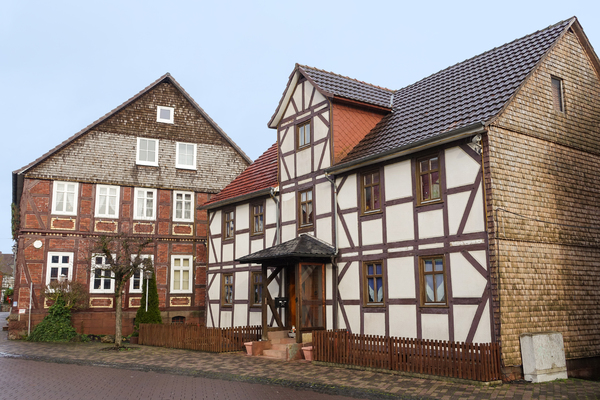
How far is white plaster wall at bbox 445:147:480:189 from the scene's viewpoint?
13492 mm

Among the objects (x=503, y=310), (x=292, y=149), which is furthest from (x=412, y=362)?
(x=292, y=149)

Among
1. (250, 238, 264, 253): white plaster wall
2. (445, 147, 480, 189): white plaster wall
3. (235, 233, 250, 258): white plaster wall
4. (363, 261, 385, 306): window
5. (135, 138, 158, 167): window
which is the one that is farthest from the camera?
(135, 138, 158, 167): window

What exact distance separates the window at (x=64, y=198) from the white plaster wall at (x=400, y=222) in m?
16.6

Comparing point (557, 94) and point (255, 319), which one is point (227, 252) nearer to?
point (255, 319)

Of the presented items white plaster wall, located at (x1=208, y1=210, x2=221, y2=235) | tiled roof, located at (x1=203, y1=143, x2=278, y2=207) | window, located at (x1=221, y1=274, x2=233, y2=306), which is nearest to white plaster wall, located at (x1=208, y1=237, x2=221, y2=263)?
white plaster wall, located at (x1=208, y1=210, x2=221, y2=235)

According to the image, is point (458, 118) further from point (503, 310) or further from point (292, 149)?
point (292, 149)

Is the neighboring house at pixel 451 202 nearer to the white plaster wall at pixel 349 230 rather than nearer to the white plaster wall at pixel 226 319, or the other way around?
the white plaster wall at pixel 349 230

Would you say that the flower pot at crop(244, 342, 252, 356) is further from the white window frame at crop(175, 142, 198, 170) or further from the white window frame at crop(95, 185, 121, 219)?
the white window frame at crop(175, 142, 198, 170)

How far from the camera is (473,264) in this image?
13.2 meters

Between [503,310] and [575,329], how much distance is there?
2.97 meters

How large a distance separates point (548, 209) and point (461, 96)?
406cm

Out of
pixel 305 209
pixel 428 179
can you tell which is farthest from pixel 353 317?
pixel 428 179

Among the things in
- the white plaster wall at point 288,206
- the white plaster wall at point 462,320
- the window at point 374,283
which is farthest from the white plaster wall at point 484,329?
the white plaster wall at point 288,206

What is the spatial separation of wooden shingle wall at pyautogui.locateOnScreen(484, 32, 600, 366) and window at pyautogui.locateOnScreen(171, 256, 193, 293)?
18436 millimetres
